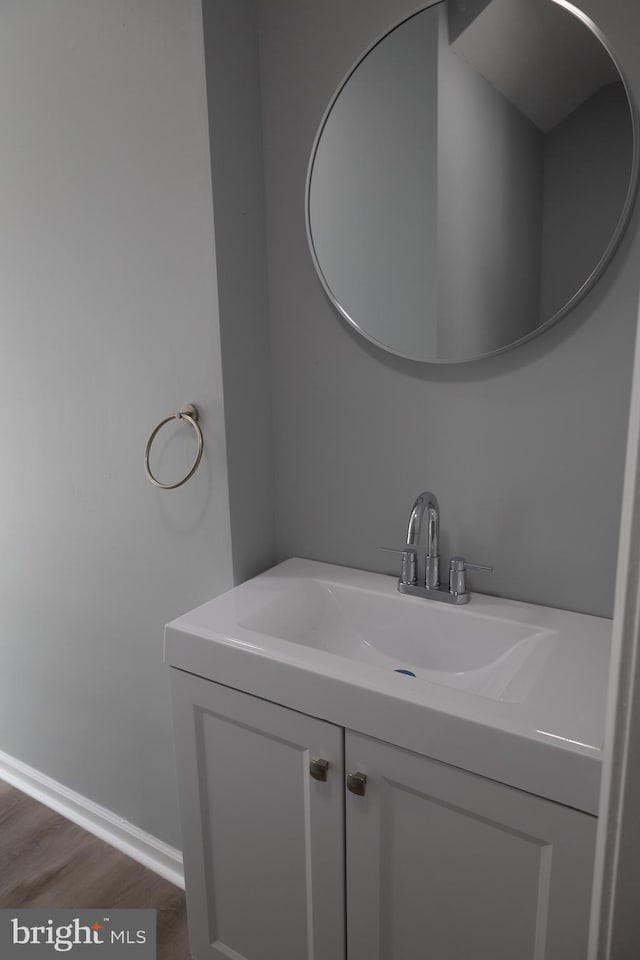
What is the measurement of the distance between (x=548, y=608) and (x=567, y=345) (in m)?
0.47

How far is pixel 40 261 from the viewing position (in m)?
1.54

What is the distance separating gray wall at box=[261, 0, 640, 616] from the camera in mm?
1086

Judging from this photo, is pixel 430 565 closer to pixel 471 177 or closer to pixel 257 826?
pixel 257 826

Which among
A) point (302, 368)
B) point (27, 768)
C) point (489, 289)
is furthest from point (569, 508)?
point (27, 768)

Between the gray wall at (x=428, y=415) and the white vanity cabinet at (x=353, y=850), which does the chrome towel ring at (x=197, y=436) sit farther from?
the white vanity cabinet at (x=353, y=850)

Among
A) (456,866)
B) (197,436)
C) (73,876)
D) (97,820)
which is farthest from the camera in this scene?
(97,820)

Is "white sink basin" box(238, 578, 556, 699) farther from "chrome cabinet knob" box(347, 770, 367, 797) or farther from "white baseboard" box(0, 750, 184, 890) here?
"white baseboard" box(0, 750, 184, 890)

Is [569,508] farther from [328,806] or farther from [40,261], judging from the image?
[40,261]

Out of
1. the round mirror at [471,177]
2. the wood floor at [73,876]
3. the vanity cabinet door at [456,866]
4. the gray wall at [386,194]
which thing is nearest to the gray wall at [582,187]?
the round mirror at [471,177]

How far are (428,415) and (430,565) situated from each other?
0.29 meters

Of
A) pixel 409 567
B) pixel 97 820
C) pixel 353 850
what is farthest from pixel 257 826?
pixel 97 820

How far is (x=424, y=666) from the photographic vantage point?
1.22 metres

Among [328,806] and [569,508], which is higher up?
[569,508]

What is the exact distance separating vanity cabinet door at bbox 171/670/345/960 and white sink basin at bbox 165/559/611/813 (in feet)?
0.18
